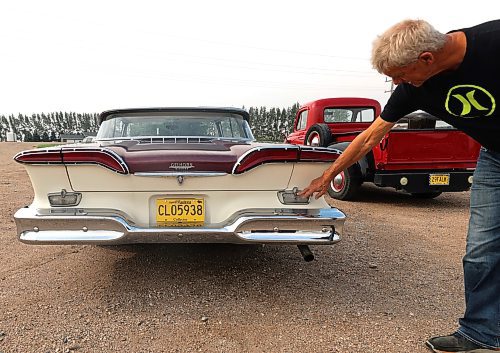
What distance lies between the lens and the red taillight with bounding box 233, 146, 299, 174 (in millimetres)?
2557

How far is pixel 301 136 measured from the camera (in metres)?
9.08

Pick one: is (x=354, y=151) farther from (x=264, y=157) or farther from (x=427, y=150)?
(x=427, y=150)

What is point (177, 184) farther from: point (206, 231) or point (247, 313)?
point (247, 313)

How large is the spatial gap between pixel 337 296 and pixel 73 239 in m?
1.88

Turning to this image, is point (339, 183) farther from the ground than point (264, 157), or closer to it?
closer to it

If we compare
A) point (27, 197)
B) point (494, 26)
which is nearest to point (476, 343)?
point (494, 26)

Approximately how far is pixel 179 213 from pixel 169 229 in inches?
4.9

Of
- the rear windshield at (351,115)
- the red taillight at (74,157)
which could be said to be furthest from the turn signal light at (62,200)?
the rear windshield at (351,115)

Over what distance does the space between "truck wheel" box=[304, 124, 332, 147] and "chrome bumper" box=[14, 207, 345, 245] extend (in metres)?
4.68

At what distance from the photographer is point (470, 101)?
6.14 feet

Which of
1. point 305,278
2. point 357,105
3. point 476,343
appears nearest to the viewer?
point 476,343

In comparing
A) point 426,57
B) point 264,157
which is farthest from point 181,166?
point 426,57

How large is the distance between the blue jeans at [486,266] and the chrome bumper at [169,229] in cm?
81

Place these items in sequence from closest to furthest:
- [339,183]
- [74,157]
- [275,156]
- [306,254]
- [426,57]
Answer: [426,57], [74,157], [275,156], [306,254], [339,183]
